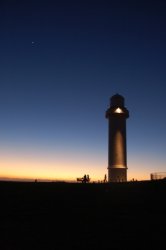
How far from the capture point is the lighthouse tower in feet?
136
